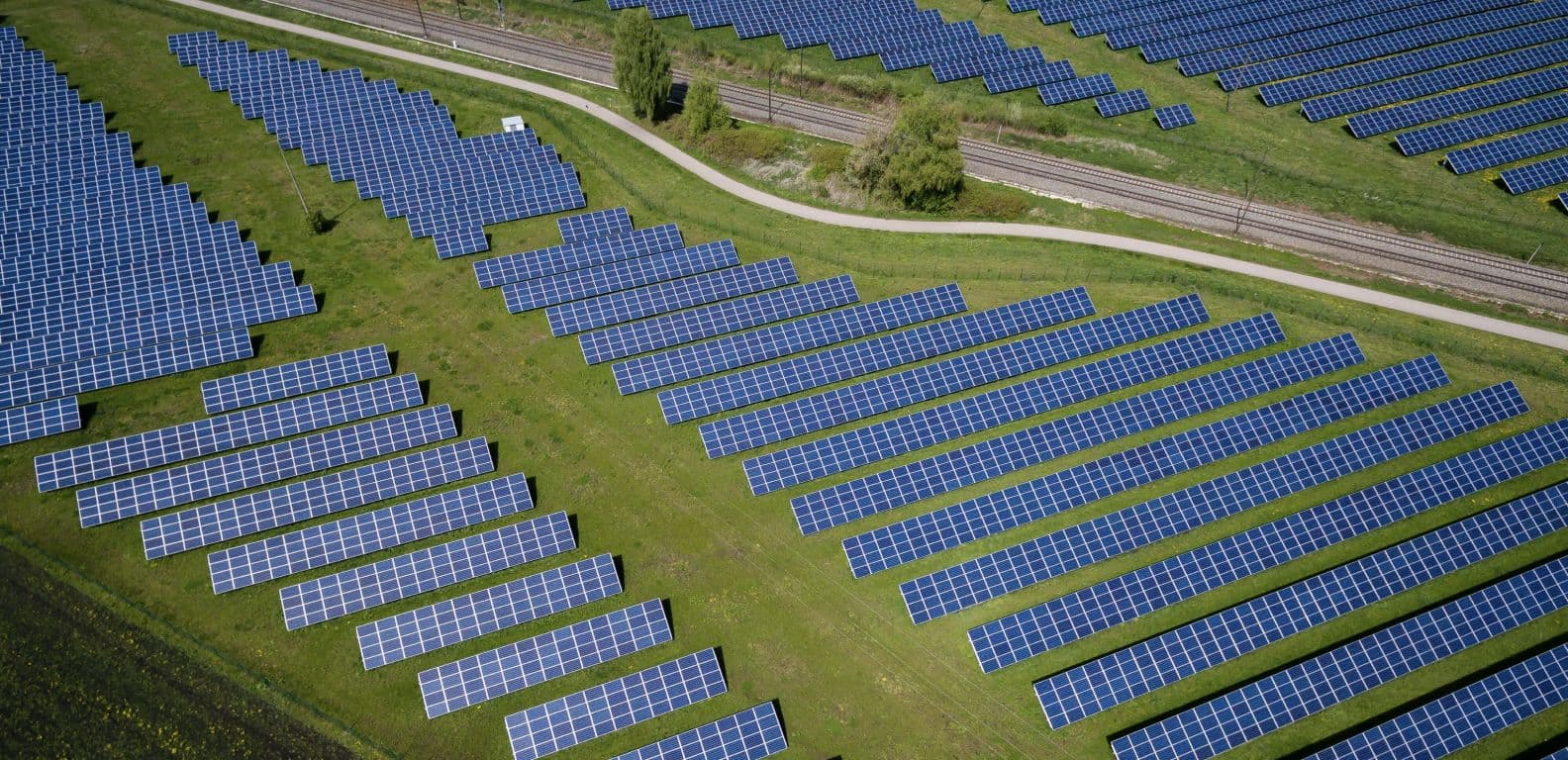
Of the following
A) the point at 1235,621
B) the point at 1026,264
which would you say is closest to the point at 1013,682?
the point at 1235,621

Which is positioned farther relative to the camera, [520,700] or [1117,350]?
[1117,350]

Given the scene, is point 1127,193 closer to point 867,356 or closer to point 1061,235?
point 1061,235

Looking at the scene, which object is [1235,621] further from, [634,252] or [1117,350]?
[634,252]

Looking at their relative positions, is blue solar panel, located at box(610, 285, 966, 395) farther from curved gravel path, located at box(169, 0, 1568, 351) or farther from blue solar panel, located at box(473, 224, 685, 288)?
blue solar panel, located at box(473, 224, 685, 288)

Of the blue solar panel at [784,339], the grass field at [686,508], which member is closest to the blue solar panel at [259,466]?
the grass field at [686,508]

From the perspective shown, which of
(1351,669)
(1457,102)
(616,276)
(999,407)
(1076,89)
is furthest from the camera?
(1076,89)

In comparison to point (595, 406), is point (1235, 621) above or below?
below

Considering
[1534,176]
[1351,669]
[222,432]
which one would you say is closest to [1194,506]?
[1351,669]
